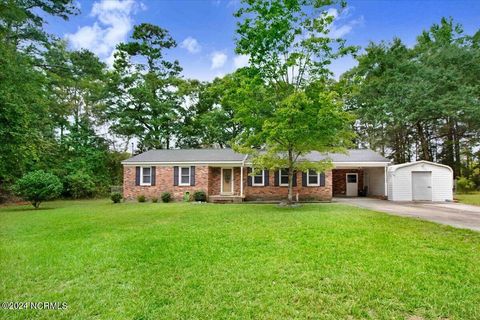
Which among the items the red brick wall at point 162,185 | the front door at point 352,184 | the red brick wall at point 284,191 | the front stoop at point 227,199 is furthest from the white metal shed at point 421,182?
the red brick wall at point 162,185

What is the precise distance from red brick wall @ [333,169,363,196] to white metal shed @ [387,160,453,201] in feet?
16.2

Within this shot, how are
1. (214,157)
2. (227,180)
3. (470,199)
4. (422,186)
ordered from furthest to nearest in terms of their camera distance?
(227,180), (214,157), (470,199), (422,186)

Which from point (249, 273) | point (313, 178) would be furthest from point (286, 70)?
point (249, 273)

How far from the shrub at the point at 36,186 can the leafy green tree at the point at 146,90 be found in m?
11.8

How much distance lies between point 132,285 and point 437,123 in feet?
103

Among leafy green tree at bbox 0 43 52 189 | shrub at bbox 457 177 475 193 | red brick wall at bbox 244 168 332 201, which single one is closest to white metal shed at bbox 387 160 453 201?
red brick wall at bbox 244 168 332 201

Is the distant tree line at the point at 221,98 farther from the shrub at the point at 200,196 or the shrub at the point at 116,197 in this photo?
the shrub at the point at 200,196

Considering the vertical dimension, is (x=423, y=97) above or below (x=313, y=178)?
above

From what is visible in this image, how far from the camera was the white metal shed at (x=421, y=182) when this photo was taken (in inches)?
653

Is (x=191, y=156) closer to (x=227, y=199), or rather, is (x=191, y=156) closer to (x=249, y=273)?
(x=227, y=199)

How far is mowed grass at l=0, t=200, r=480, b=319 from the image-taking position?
3459 mm

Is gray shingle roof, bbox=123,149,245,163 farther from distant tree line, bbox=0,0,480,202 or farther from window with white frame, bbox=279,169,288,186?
distant tree line, bbox=0,0,480,202

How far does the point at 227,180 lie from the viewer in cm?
1933

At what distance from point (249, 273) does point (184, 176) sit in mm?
14652
